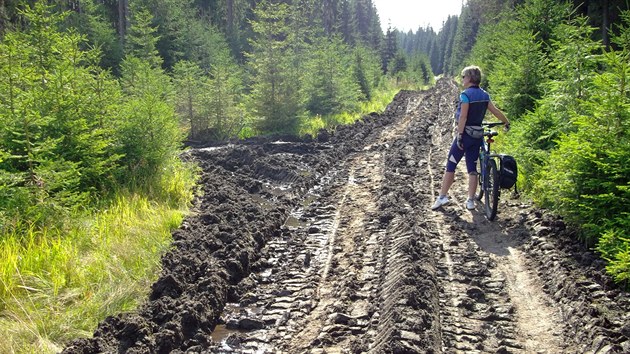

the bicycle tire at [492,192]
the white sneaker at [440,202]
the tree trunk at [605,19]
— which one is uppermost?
the tree trunk at [605,19]

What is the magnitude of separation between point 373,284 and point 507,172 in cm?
295

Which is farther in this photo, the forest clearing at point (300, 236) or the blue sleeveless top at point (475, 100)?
the blue sleeveless top at point (475, 100)

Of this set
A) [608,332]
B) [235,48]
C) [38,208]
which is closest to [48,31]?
[38,208]

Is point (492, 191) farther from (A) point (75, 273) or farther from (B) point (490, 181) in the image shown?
(A) point (75, 273)

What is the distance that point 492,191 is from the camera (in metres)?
6.76

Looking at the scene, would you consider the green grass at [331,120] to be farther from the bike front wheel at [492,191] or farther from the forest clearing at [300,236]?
the bike front wheel at [492,191]

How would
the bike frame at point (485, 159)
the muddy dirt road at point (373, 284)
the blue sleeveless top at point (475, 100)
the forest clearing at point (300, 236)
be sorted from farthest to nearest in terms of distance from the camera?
the bike frame at point (485, 159), the blue sleeveless top at point (475, 100), the forest clearing at point (300, 236), the muddy dirt road at point (373, 284)

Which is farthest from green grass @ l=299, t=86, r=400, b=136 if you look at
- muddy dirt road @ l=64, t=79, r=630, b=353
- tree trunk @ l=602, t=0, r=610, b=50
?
tree trunk @ l=602, t=0, r=610, b=50

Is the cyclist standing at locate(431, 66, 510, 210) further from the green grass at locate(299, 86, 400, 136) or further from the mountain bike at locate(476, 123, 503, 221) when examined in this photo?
the green grass at locate(299, 86, 400, 136)

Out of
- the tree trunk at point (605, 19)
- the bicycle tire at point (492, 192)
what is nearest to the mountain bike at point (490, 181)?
the bicycle tire at point (492, 192)

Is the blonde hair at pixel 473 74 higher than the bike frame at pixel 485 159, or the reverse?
the blonde hair at pixel 473 74

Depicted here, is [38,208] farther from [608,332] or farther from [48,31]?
[608,332]

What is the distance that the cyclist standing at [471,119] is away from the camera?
22.1 ft

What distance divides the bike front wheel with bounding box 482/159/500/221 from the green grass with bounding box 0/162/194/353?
15.7 ft
